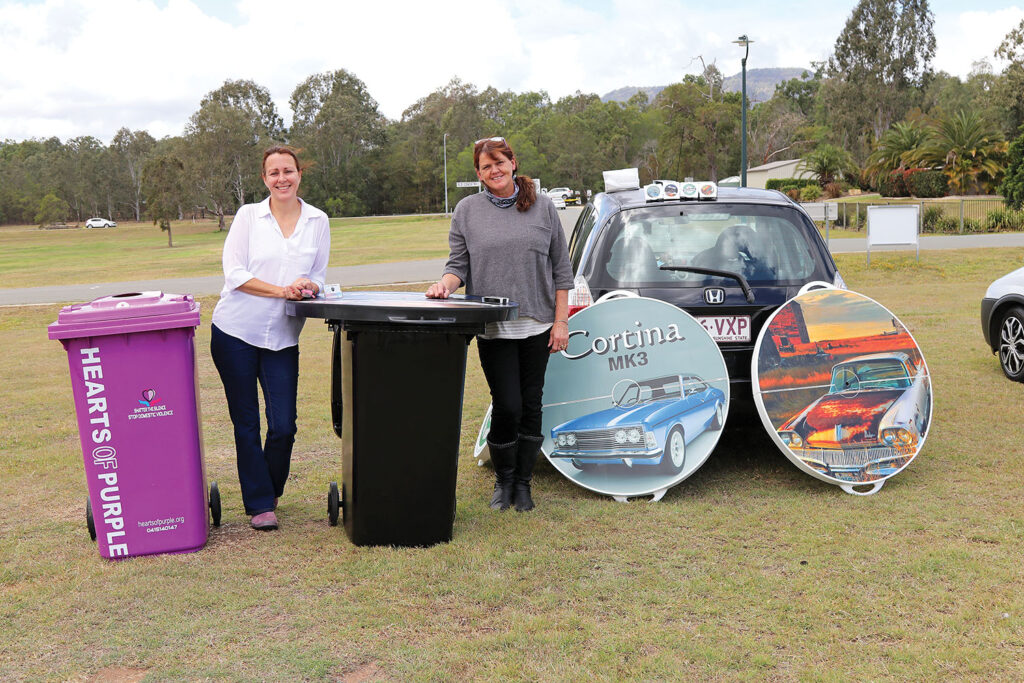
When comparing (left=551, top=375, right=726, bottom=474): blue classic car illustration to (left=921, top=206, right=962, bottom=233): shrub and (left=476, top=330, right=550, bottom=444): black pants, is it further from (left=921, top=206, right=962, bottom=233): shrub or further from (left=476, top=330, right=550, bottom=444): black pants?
(left=921, top=206, right=962, bottom=233): shrub

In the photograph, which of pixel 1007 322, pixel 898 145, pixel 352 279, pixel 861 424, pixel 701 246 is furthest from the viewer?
pixel 898 145

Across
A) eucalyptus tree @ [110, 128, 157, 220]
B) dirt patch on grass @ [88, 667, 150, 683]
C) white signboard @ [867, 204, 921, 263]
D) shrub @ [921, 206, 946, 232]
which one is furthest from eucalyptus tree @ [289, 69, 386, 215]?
dirt patch on grass @ [88, 667, 150, 683]

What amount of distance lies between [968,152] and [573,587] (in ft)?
149

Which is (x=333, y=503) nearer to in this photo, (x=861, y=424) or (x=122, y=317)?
(x=122, y=317)

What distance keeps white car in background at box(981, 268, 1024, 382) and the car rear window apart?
3322 millimetres

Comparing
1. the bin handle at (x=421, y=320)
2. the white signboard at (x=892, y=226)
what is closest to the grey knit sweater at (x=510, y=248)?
the bin handle at (x=421, y=320)

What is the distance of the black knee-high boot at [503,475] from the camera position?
4836 millimetres

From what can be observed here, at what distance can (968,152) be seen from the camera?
43031 millimetres

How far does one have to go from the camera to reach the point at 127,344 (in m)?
4.09

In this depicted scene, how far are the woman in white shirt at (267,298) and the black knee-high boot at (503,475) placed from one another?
3.42 feet

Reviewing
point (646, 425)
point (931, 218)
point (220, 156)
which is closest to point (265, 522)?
point (646, 425)

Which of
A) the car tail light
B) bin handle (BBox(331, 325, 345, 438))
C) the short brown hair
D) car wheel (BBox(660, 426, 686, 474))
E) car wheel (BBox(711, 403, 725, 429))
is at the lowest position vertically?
car wheel (BBox(660, 426, 686, 474))

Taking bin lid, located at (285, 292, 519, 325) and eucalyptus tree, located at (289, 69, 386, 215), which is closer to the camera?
bin lid, located at (285, 292, 519, 325)

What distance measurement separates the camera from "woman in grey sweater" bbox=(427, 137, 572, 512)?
177 inches
